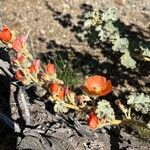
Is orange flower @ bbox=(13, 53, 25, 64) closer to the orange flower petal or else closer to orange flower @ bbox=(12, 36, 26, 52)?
orange flower @ bbox=(12, 36, 26, 52)

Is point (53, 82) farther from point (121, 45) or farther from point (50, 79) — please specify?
point (121, 45)

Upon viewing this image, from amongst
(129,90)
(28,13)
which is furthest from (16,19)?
(129,90)

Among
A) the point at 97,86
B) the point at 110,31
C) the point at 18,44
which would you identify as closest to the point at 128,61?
the point at 110,31

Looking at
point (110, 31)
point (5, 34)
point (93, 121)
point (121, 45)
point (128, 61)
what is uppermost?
point (5, 34)

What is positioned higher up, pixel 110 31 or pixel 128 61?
pixel 110 31

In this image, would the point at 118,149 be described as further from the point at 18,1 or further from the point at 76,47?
the point at 18,1

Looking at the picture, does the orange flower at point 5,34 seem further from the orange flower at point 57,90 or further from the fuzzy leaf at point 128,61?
the fuzzy leaf at point 128,61
